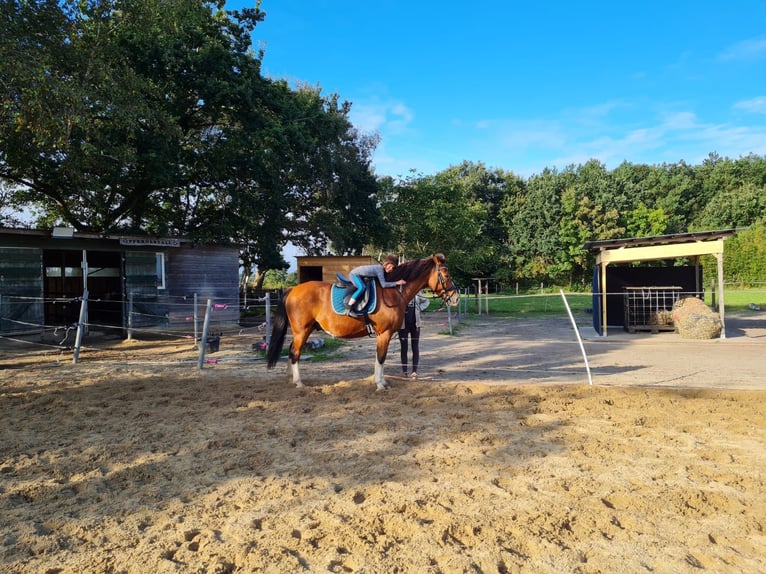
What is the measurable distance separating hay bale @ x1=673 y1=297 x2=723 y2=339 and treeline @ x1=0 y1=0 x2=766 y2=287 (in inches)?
469

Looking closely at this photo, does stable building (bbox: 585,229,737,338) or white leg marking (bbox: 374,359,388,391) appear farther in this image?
stable building (bbox: 585,229,737,338)

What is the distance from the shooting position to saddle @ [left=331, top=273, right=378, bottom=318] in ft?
20.9

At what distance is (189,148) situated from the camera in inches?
580

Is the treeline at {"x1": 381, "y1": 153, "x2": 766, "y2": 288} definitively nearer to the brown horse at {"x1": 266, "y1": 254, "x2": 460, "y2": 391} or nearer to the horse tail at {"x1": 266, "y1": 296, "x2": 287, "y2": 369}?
the brown horse at {"x1": 266, "y1": 254, "x2": 460, "y2": 391}

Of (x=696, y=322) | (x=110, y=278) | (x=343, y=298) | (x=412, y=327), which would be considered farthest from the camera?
(x=110, y=278)

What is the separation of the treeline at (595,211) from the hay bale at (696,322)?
15404mm

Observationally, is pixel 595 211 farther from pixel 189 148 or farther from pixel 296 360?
pixel 296 360

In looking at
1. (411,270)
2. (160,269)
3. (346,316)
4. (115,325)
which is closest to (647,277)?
(411,270)

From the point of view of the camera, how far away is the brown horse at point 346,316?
646cm

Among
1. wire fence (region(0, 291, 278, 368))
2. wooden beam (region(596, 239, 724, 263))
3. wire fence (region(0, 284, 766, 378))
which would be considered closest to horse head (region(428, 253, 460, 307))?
wire fence (region(0, 284, 766, 378))

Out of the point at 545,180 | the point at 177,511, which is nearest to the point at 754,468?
the point at 177,511

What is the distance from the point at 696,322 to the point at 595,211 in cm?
2870

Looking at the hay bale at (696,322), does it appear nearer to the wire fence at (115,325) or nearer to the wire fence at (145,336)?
the wire fence at (145,336)

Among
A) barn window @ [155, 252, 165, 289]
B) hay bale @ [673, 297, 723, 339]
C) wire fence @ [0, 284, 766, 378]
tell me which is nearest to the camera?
wire fence @ [0, 284, 766, 378]
